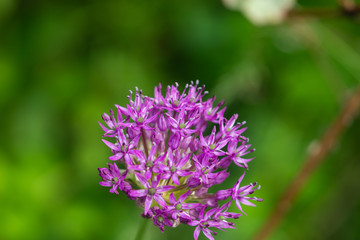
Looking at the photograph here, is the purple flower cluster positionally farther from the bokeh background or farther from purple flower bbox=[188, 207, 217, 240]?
the bokeh background

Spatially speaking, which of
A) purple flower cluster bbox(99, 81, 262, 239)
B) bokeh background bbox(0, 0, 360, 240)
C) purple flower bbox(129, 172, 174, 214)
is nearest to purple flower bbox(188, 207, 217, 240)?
purple flower cluster bbox(99, 81, 262, 239)

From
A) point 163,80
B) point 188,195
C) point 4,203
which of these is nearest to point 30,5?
point 163,80

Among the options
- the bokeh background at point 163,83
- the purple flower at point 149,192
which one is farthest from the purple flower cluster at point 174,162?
the bokeh background at point 163,83

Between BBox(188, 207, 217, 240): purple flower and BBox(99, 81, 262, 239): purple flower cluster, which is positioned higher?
BBox(99, 81, 262, 239): purple flower cluster

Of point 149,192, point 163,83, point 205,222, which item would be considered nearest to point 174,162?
point 149,192

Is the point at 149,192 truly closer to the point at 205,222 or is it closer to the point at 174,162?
the point at 174,162
